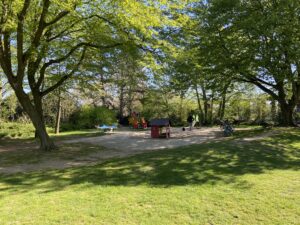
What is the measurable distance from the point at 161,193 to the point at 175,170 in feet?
6.70

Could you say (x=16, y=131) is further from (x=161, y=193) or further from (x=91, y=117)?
(x=161, y=193)

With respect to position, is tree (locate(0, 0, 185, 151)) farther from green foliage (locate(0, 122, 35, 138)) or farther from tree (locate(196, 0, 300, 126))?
green foliage (locate(0, 122, 35, 138))

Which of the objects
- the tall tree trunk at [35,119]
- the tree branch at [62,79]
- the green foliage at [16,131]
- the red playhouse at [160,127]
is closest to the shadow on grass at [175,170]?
the tall tree trunk at [35,119]

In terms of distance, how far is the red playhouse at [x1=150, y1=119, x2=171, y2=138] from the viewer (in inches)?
651

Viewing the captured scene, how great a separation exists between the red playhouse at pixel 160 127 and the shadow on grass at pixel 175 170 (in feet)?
17.3

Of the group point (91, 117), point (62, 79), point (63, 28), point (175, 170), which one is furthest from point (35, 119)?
point (91, 117)

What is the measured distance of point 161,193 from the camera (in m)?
6.11

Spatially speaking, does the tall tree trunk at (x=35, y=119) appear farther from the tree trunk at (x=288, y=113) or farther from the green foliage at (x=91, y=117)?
the tree trunk at (x=288, y=113)

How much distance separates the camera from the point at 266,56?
1538 cm

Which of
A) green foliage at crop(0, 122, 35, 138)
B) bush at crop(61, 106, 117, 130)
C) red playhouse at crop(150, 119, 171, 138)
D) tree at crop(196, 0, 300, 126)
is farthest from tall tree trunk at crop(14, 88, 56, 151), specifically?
bush at crop(61, 106, 117, 130)

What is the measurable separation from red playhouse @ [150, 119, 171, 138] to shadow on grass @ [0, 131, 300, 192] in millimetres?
5281

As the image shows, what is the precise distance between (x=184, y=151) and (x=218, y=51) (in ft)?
28.5

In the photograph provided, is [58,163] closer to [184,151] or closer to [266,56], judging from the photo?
[184,151]

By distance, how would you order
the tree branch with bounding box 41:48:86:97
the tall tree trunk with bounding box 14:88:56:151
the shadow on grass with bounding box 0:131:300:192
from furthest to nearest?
the tree branch with bounding box 41:48:86:97, the tall tree trunk with bounding box 14:88:56:151, the shadow on grass with bounding box 0:131:300:192
